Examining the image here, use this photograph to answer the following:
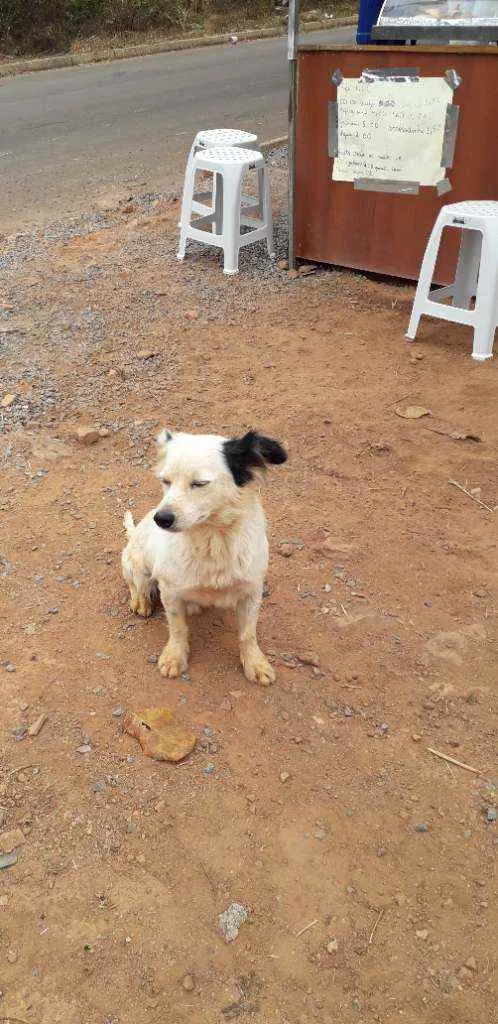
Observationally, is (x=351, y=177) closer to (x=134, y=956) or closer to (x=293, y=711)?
(x=293, y=711)

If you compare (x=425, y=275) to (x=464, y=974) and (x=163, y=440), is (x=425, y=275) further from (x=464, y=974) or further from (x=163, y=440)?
(x=464, y=974)

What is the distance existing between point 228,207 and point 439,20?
222 cm

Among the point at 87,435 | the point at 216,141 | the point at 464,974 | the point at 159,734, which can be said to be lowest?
the point at 464,974

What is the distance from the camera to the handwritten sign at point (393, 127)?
5.70 meters

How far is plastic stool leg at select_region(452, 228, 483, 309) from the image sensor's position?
18.9 feet

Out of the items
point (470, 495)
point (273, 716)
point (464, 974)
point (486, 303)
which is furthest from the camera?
point (486, 303)

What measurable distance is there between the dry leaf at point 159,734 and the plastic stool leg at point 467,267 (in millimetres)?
4356

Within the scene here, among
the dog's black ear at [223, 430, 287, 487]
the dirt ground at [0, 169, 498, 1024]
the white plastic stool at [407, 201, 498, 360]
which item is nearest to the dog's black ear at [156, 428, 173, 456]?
the dog's black ear at [223, 430, 287, 487]

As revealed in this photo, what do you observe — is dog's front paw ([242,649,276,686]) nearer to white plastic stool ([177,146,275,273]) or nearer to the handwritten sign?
the handwritten sign

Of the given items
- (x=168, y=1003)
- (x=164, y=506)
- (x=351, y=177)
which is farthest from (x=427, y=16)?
(x=168, y=1003)

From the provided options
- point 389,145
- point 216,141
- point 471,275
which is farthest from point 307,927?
point 216,141

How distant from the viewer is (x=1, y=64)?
17.2 meters

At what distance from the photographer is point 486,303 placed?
206 inches

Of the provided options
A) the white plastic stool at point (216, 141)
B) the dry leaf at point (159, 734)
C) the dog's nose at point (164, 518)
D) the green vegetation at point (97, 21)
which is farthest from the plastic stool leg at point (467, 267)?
the green vegetation at point (97, 21)
